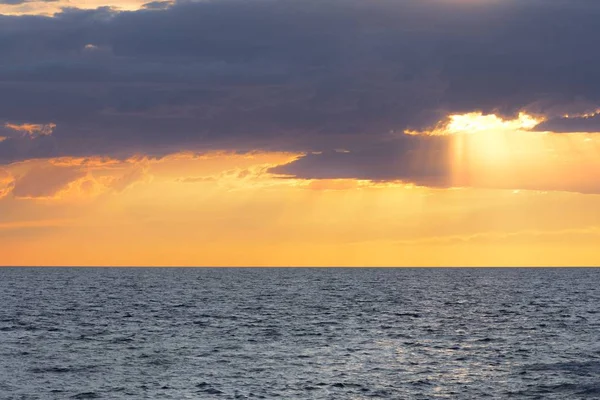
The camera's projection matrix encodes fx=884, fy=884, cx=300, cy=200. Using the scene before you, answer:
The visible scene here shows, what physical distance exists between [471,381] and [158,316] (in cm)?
5839

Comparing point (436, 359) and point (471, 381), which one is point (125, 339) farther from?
point (471, 381)

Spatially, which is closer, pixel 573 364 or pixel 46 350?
pixel 573 364

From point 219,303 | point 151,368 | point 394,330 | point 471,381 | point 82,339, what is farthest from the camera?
point 219,303

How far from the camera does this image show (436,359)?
6856 cm

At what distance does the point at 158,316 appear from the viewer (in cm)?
10906

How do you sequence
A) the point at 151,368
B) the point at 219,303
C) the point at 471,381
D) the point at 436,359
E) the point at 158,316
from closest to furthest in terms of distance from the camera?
the point at 471,381 < the point at 151,368 < the point at 436,359 < the point at 158,316 < the point at 219,303

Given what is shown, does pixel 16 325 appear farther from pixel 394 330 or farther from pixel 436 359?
pixel 436 359

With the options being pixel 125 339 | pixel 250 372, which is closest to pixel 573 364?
→ pixel 250 372

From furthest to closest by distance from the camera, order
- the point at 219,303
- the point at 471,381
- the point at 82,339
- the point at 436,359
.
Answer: the point at 219,303
the point at 82,339
the point at 436,359
the point at 471,381

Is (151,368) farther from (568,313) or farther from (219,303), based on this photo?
(219,303)

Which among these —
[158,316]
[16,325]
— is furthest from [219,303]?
[16,325]

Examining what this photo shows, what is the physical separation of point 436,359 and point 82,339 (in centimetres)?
3311

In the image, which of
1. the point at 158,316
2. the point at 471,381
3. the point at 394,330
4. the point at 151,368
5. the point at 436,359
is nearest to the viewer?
the point at 471,381

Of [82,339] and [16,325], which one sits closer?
[82,339]
